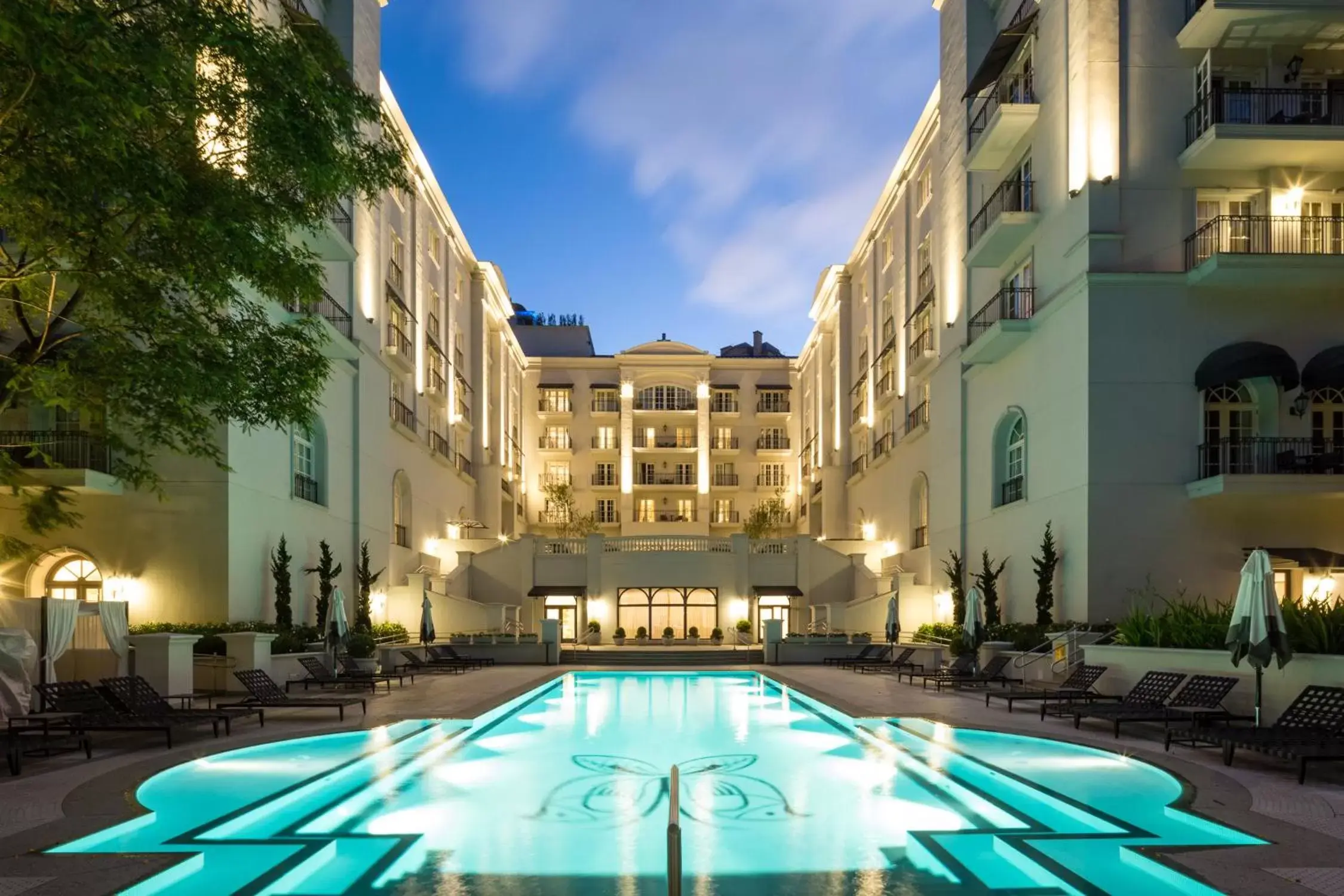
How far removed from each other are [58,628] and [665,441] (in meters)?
44.0

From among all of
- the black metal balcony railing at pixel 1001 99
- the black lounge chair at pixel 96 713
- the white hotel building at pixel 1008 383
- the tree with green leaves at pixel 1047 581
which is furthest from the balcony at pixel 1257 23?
the black lounge chair at pixel 96 713

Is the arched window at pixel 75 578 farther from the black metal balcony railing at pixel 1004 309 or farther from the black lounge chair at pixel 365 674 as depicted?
the black metal balcony railing at pixel 1004 309

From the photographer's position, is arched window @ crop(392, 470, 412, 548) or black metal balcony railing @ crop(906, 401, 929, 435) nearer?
black metal balcony railing @ crop(906, 401, 929, 435)

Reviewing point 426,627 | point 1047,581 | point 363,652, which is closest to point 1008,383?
point 1047,581

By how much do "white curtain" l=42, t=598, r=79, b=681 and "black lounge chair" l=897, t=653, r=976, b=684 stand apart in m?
16.1

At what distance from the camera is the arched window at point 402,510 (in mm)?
34938

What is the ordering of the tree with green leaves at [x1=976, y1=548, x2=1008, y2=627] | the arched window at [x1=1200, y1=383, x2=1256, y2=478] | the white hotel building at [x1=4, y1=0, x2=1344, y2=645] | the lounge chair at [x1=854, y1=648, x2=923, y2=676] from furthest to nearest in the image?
the tree with green leaves at [x1=976, y1=548, x2=1008, y2=627] < the lounge chair at [x1=854, y1=648, x2=923, y2=676] < the arched window at [x1=1200, y1=383, x2=1256, y2=478] < the white hotel building at [x1=4, y1=0, x2=1344, y2=645]

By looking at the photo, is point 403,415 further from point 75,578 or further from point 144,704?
point 144,704

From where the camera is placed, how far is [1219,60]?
21.0m

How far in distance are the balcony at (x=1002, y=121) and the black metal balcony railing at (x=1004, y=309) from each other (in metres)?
3.60

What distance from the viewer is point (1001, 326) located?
78.5ft

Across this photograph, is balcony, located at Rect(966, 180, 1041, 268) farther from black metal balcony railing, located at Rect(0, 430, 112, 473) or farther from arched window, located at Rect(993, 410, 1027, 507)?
black metal balcony railing, located at Rect(0, 430, 112, 473)

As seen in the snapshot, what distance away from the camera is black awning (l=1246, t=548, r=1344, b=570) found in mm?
19828

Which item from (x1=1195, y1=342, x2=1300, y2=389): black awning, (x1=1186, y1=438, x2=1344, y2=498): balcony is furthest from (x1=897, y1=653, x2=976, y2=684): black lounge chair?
(x1=1195, y1=342, x2=1300, y2=389): black awning
